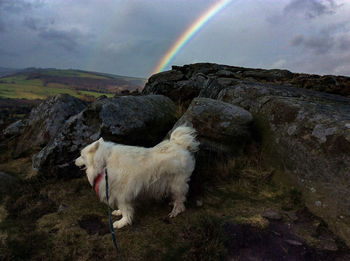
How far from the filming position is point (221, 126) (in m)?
6.30

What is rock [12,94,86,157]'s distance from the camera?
31.1 feet

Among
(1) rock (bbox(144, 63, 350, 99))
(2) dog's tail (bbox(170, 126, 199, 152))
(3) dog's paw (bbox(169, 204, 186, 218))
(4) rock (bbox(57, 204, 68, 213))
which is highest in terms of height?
(1) rock (bbox(144, 63, 350, 99))

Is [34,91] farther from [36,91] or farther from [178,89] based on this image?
[178,89]

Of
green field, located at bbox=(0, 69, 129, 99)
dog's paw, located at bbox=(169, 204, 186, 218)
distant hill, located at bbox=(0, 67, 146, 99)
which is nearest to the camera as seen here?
dog's paw, located at bbox=(169, 204, 186, 218)

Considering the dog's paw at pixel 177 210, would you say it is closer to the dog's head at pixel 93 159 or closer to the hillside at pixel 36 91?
the dog's head at pixel 93 159

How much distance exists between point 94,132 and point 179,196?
3.87 metres

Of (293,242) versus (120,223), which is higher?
(293,242)

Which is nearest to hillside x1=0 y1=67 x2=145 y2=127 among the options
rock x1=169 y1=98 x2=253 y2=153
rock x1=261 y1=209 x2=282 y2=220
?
rock x1=169 y1=98 x2=253 y2=153

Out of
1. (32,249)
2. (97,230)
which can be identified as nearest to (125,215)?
(97,230)

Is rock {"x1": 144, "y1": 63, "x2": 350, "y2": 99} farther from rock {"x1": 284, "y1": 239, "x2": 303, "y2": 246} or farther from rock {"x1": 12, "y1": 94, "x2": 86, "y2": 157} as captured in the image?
rock {"x1": 284, "y1": 239, "x2": 303, "y2": 246}

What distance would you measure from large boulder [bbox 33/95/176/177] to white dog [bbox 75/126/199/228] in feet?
7.37

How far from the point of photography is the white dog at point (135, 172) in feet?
15.3

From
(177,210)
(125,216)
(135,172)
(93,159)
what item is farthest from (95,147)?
(177,210)

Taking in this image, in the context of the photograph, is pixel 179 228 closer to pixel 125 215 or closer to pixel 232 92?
pixel 125 215
